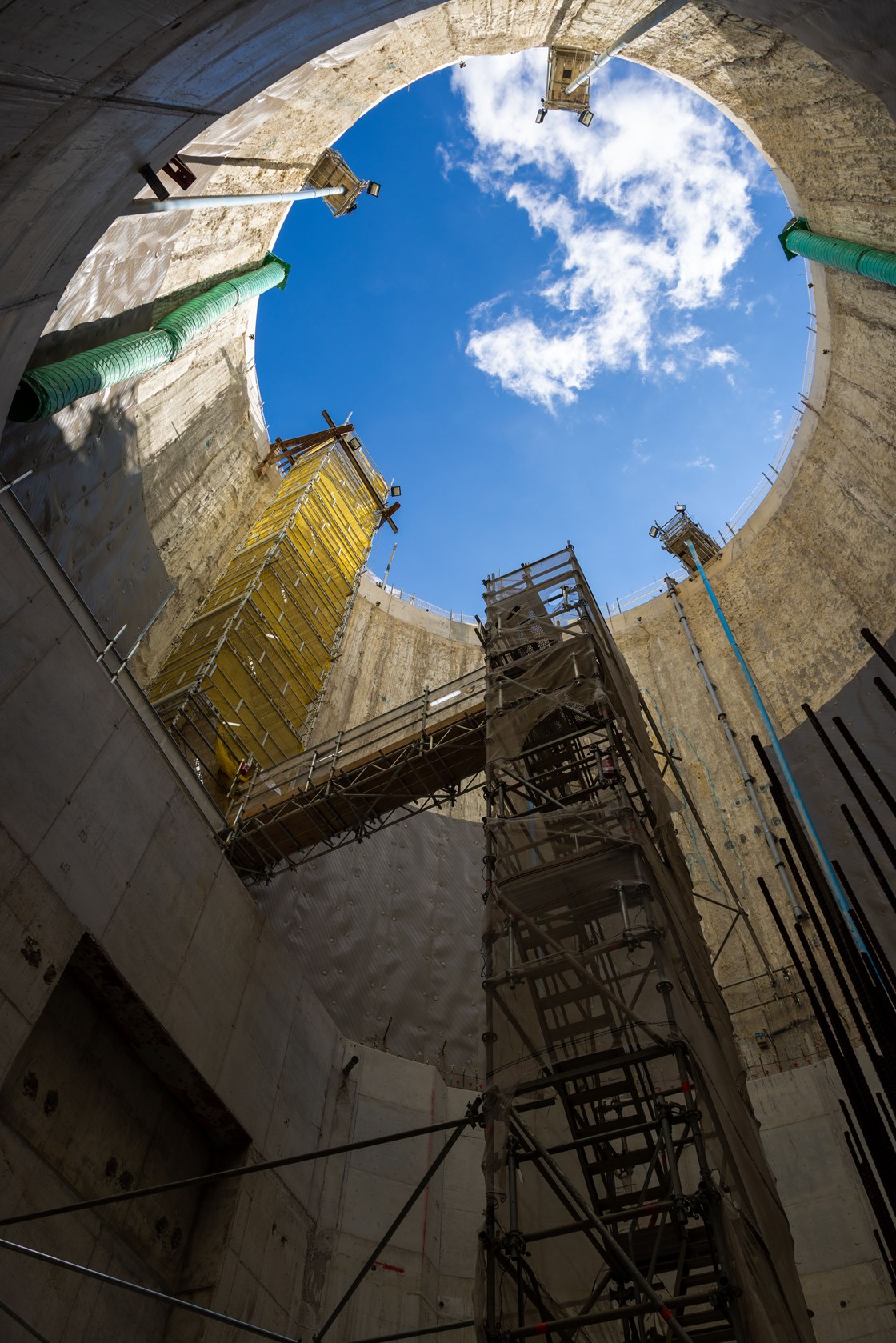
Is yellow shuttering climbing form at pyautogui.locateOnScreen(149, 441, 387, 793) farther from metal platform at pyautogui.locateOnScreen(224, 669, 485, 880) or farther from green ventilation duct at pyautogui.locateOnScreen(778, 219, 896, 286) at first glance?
green ventilation duct at pyautogui.locateOnScreen(778, 219, 896, 286)

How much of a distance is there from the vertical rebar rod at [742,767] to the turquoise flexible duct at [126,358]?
1219 cm

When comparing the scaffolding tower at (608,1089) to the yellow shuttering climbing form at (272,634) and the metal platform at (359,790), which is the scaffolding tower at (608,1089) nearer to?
the metal platform at (359,790)

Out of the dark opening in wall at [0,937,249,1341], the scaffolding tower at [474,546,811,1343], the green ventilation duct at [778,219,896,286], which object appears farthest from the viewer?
the green ventilation duct at [778,219,896,286]

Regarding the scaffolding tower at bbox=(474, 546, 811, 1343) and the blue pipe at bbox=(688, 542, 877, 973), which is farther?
the blue pipe at bbox=(688, 542, 877, 973)

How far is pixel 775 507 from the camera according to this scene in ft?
67.8

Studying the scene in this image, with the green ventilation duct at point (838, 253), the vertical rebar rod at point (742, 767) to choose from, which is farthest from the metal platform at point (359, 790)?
the green ventilation duct at point (838, 253)

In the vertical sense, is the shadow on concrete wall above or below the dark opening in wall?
above

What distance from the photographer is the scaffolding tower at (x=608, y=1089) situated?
17.9ft

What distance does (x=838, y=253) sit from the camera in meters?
15.2

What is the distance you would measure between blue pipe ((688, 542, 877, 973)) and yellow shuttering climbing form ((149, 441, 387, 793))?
872 cm

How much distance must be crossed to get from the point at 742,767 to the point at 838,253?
31.5 feet

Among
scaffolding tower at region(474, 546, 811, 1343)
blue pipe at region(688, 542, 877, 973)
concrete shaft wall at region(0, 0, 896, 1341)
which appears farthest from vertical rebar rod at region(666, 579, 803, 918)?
scaffolding tower at region(474, 546, 811, 1343)

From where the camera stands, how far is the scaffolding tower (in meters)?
5.44

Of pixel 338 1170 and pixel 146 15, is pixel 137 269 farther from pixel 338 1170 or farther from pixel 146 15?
pixel 338 1170
